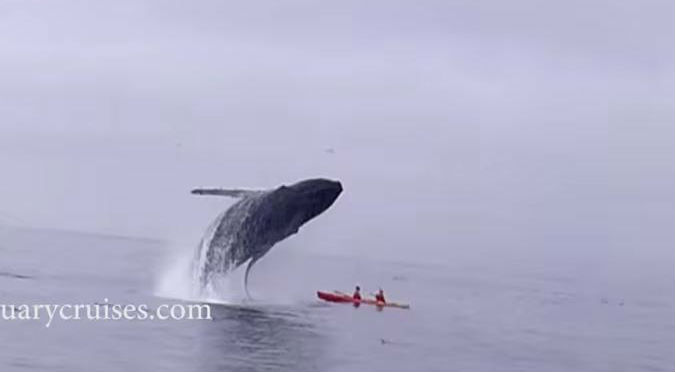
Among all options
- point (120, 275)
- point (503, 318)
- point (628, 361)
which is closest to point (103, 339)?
point (628, 361)

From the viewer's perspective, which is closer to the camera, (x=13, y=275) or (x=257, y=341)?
(x=257, y=341)

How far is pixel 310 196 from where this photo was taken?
38.1 meters

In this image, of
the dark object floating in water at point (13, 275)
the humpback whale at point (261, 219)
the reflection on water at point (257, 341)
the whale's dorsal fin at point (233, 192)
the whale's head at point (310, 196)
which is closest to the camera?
the reflection on water at point (257, 341)

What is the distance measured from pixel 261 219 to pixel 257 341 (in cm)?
430

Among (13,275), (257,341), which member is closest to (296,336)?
(257,341)

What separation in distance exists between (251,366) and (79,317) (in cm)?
1287

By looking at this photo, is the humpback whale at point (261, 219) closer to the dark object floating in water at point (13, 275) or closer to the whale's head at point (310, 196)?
the whale's head at point (310, 196)

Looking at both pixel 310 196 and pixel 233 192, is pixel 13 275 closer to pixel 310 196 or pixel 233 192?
pixel 233 192

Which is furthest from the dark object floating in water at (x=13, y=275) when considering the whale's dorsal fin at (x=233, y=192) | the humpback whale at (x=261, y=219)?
the humpback whale at (x=261, y=219)

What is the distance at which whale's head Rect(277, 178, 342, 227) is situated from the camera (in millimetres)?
38062

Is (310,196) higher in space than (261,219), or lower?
higher

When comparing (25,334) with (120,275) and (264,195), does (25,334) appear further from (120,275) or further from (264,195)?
(120,275)

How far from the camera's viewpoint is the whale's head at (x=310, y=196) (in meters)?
38.1

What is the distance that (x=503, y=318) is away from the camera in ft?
207
